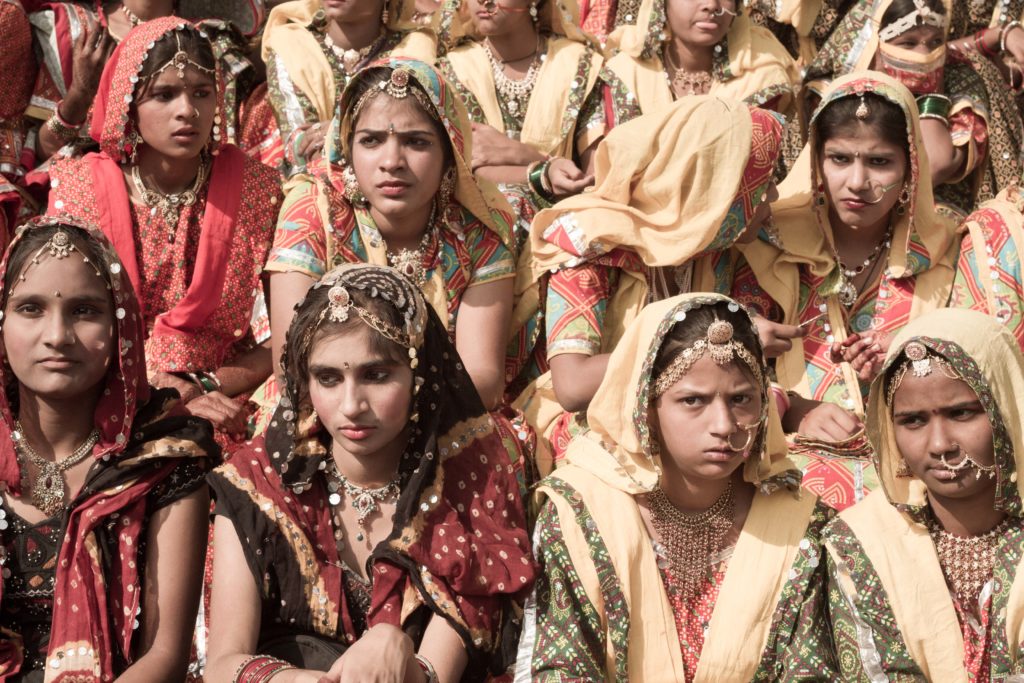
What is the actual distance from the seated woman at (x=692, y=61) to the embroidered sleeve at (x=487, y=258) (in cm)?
107

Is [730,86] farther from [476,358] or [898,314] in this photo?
[476,358]

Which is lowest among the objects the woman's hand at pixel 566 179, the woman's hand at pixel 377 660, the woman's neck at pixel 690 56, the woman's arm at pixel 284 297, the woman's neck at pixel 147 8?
the woman's hand at pixel 377 660

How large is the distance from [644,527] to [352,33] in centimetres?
299

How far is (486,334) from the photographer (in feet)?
17.1

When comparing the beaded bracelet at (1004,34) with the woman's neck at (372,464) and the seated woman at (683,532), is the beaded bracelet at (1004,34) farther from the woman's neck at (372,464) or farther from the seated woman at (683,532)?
the woman's neck at (372,464)

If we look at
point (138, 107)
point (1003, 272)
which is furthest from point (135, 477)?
point (1003, 272)

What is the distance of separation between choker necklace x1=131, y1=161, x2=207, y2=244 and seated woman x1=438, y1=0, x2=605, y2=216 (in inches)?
41.9

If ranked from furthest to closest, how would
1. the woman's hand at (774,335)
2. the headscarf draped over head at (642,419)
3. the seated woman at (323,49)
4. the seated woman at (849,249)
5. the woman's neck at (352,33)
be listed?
the woman's neck at (352,33) < the seated woman at (323,49) < the seated woman at (849,249) < the woman's hand at (774,335) < the headscarf draped over head at (642,419)

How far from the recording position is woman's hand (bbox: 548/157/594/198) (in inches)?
223

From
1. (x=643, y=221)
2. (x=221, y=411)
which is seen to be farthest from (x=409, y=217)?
(x=221, y=411)

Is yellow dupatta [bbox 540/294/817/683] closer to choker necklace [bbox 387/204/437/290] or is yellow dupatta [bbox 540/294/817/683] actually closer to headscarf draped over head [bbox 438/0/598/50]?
choker necklace [bbox 387/204/437/290]

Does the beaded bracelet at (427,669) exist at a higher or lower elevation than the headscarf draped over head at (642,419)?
lower

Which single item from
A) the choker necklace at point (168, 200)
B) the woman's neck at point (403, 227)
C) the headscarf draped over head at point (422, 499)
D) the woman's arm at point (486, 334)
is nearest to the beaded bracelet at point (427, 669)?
the headscarf draped over head at point (422, 499)

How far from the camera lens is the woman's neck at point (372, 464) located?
4250mm
